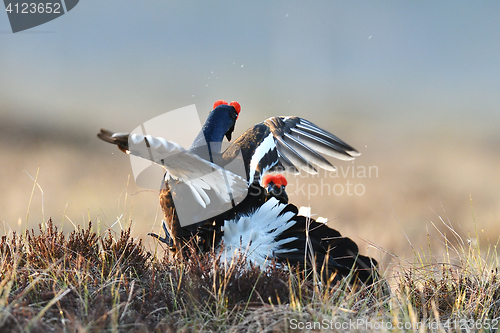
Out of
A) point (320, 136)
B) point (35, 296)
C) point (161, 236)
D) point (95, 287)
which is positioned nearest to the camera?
point (35, 296)

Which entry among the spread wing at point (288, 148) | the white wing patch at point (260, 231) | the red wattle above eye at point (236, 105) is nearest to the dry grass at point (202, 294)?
the white wing patch at point (260, 231)

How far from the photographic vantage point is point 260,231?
3.35 m

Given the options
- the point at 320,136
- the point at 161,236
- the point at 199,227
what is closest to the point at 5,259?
the point at 161,236

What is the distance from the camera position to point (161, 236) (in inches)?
141

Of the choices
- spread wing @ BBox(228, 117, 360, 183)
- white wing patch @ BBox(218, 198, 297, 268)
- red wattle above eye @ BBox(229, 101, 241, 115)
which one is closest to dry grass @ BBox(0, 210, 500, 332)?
white wing patch @ BBox(218, 198, 297, 268)

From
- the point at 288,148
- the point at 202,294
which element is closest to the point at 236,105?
the point at 288,148

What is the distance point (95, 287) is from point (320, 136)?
9.65 feet

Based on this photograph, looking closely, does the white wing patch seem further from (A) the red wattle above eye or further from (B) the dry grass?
(A) the red wattle above eye

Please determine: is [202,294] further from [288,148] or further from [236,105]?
[236,105]

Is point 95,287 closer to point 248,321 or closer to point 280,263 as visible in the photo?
point 248,321

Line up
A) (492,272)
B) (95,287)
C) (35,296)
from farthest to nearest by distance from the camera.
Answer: (492,272), (95,287), (35,296)

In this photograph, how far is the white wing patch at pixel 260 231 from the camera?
10.8 feet

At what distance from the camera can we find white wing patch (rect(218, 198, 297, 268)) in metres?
3.29

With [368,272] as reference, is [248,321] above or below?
above
